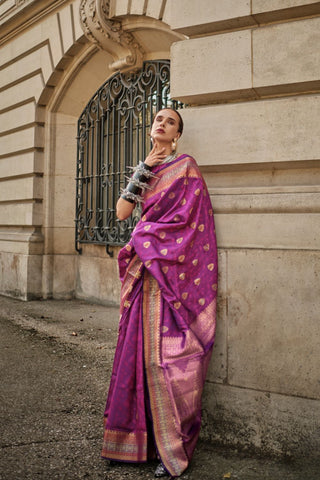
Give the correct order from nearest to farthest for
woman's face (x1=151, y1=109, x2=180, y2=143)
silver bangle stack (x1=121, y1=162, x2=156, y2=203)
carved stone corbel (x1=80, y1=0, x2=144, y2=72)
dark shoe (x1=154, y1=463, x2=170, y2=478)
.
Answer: dark shoe (x1=154, y1=463, x2=170, y2=478), silver bangle stack (x1=121, y1=162, x2=156, y2=203), woman's face (x1=151, y1=109, x2=180, y2=143), carved stone corbel (x1=80, y1=0, x2=144, y2=72)

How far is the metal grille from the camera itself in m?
6.85

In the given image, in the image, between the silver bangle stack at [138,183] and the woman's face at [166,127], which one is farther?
the woman's face at [166,127]

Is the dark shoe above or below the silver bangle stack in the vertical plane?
below

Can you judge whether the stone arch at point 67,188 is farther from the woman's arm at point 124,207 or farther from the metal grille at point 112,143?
the woman's arm at point 124,207

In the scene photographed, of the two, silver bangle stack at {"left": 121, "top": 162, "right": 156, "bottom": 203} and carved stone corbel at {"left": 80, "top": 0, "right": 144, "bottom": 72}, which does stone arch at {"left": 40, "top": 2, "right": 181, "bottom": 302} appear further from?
silver bangle stack at {"left": 121, "top": 162, "right": 156, "bottom": 203}

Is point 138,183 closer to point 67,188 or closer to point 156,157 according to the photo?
point 156,157

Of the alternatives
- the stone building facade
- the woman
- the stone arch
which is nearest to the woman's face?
the woman

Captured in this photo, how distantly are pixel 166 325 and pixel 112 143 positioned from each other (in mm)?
5461

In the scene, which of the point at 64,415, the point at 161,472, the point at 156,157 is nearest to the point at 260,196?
the point at 156,157

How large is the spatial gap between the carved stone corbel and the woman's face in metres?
4.38

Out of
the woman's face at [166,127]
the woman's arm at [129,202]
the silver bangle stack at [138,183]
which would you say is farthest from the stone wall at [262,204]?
the silver bangle stack at [138,183]

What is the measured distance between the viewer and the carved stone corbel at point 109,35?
6566 millimetres

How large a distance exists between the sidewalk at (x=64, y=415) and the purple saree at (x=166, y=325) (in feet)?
0.57

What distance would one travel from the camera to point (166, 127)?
282 cm
